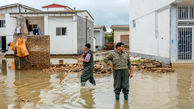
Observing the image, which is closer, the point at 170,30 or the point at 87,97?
the point at 87,97

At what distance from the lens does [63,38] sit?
1081 inches

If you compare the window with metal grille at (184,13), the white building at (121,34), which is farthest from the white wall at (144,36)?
the white building at (121,34)

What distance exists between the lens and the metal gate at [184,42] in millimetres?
16969

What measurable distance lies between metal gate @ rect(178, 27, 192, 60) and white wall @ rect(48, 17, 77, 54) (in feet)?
42.2

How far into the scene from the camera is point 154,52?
20594 millimetres

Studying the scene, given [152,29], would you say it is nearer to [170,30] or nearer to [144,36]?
[144,36]

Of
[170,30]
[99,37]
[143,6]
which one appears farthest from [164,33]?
[99,37]

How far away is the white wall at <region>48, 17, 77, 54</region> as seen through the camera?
Answer: 1078 inches

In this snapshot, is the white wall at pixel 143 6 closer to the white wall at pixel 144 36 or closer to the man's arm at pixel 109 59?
the white wall at pixel 144 36

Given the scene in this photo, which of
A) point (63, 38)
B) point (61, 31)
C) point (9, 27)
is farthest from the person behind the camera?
point (9, 27)

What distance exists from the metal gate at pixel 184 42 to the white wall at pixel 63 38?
42.2ft

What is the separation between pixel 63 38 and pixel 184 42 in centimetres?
1404

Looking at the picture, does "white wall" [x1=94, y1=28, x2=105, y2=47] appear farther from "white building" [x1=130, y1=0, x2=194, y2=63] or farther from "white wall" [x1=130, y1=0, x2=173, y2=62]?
"white building" [x1=130, y1=0, x2=194, y2=63]

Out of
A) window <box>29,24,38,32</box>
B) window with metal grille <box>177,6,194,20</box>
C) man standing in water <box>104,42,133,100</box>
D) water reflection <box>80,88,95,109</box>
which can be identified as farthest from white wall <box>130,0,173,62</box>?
window <box>29,24,38,32</box>
